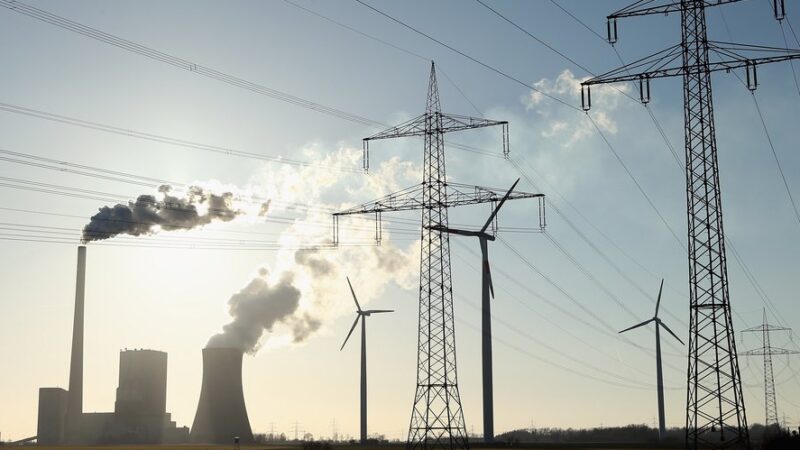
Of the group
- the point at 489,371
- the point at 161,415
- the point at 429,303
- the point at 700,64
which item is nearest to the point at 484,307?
the point at 489,371

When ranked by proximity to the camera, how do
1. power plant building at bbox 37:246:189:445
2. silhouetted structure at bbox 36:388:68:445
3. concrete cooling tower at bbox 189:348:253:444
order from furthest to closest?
silhouetted structure at bbox 36:388:68:445, power plant building at bbox 37:246:189:445, concrete cooling tower at bbox 189:348:253:444

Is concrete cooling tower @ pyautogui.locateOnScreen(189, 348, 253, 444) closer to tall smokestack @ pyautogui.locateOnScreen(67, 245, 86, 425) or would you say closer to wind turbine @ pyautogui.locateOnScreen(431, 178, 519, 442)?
tall smokestack @ pyautogui.locateOnScreen(67, 245, 86, 425)

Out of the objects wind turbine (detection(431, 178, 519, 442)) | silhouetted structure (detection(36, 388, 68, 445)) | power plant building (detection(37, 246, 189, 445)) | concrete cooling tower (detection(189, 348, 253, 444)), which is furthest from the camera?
silhouetted structure (detection(36, 388, 68, 445))

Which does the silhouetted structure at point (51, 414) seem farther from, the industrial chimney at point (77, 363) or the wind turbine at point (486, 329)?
the wind turbine at point (486, 329)

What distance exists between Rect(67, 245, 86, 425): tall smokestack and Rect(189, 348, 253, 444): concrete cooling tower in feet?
63.1

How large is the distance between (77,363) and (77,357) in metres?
0.98

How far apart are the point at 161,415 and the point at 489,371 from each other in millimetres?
82763

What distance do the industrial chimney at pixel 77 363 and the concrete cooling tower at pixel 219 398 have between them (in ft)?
63.3

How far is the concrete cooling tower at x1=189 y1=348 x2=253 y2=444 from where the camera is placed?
422ft

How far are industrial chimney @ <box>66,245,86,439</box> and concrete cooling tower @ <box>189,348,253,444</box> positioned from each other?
63.3 ft

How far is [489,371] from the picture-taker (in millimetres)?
78750

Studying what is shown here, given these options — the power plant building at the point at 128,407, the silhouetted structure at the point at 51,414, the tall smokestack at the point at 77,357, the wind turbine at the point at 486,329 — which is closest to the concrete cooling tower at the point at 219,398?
the power plant building at the point at 128,407

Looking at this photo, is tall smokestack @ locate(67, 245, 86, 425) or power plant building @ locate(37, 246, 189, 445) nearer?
tall smokestack @ locate(67, 245, 86, 425)

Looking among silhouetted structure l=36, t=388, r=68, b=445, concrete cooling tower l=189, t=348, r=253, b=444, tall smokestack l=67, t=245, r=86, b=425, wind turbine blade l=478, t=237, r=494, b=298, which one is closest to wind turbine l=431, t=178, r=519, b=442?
Answer: wind turbine blade l=478, t=237, r=494, b=298
